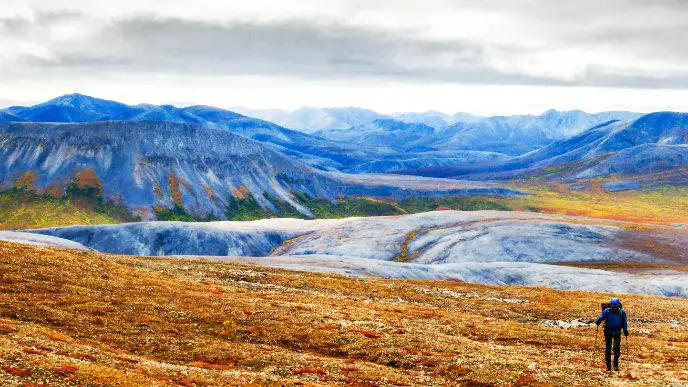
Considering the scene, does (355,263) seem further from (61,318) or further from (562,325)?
(61,318)

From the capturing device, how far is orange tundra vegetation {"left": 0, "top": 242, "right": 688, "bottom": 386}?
36594mm

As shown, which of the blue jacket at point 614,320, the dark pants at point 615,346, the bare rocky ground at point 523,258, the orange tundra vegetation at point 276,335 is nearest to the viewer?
the orange tundra vegetation at point 276,335

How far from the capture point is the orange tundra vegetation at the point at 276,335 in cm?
3659

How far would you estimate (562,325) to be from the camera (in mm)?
64688

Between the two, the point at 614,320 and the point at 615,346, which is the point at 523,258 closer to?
the point at 615,346

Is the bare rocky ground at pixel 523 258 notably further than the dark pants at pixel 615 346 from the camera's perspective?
Yes

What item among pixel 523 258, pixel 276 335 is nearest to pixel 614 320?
pixel 276 335

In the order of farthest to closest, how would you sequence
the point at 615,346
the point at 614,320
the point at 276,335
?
the point at 276,335, the point at 615,346, the point at 614,320

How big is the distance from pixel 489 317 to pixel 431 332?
16393 millimetres

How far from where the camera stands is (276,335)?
49.3 metres

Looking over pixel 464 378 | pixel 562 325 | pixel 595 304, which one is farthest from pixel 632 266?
pixel 464 378

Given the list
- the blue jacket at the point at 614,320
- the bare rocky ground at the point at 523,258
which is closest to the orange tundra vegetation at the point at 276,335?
the blue jacket at the point at 614,320

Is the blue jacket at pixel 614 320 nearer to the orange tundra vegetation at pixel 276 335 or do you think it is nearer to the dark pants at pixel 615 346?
the dark pants at pixel 615 346

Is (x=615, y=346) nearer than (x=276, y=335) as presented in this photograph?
Yes
